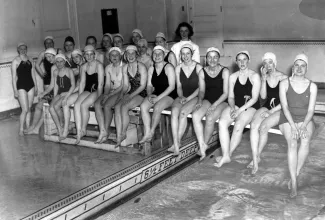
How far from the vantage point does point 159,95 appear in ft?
22.1

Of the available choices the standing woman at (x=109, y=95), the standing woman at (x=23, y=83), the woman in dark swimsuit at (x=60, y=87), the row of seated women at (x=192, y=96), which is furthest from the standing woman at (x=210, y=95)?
the standing woman at (x=23, y=83)

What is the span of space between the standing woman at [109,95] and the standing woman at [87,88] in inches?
4.9

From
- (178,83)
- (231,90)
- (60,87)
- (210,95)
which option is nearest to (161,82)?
(178,83)

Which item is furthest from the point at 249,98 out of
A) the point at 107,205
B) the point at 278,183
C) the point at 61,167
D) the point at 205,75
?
the point at 61,167

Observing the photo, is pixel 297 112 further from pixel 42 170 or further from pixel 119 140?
pixel 42 170

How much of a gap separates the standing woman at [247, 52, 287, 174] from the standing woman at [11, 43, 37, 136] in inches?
172

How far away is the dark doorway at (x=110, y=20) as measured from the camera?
11.9m

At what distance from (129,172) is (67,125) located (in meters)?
2.12

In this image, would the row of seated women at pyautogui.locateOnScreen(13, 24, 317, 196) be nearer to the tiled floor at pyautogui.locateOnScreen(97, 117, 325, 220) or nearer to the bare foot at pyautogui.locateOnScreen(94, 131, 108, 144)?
the bare foot at pyautogui.locateOnScreen(94, 131, 108, 144)

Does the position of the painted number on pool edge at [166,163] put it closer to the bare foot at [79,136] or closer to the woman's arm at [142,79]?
the woman's arm at [142,79]

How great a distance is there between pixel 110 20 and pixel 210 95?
21.2ft

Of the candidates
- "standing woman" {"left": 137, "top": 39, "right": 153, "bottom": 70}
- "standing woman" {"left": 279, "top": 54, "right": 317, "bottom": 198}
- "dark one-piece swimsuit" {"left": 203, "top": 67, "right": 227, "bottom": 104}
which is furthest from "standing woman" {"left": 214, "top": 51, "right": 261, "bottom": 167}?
"standing woman" {"left": 137, "top": 39, "right": 153, "bottom": 70}

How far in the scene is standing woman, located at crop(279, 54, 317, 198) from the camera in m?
5.08

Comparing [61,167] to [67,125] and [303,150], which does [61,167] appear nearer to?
[67,125]
